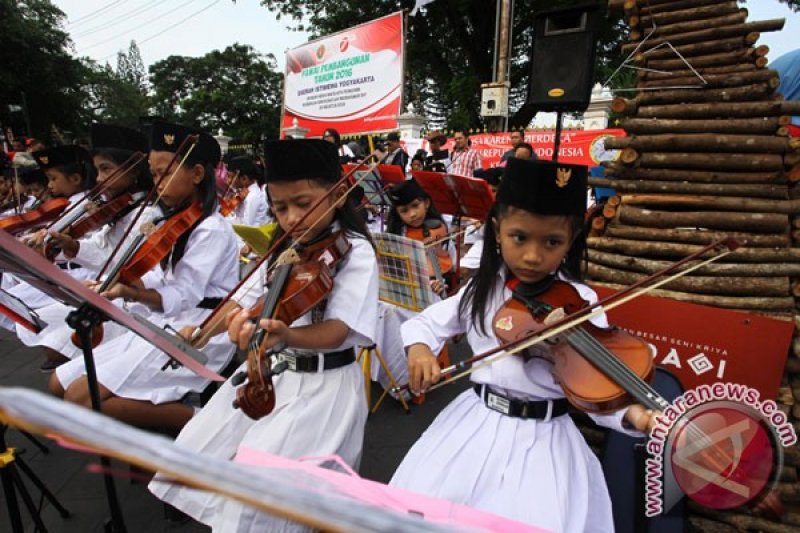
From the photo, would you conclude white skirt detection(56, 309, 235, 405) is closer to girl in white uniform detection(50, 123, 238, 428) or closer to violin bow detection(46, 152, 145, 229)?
girl in white uniform detection(50, 123, 238, 428)

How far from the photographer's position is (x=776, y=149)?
2127mm

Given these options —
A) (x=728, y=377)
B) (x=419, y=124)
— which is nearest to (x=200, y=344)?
(x=728, y=377)

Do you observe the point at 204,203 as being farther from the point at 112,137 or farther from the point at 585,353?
the point at 585,353

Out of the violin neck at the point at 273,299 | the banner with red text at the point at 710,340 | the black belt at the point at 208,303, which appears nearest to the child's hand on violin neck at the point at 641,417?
the banner with red text at the point at 710,340

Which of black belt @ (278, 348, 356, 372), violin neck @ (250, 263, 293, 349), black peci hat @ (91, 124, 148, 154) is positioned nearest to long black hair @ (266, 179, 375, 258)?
violin neck @ (250, 263, 293, 349)

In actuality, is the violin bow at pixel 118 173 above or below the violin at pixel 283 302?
above

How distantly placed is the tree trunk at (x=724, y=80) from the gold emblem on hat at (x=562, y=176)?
4.12ft

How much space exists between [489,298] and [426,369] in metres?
0.40

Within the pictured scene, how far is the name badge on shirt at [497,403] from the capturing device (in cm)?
167

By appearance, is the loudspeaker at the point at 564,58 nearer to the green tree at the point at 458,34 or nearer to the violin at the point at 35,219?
the violin at the point at 35,219

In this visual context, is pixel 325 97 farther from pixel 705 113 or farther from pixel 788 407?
pixel 788 407

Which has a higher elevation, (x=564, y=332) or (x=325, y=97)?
(x=325, y=97)

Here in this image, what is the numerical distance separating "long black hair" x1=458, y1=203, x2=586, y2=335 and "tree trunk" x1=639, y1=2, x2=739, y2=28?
1.46 meters

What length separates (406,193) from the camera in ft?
13.9
